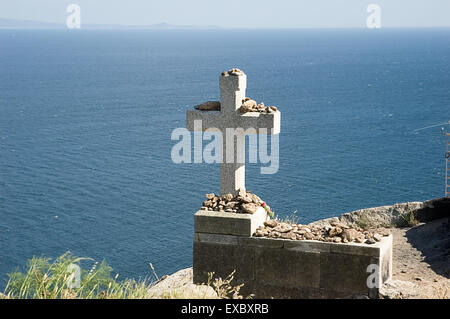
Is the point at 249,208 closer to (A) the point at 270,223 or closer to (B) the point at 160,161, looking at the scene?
(A) the point at 270,223

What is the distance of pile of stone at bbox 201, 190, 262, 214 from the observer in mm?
11909

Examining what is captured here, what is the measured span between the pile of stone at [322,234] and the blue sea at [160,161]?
2180 centimetres

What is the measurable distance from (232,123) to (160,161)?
143 feet

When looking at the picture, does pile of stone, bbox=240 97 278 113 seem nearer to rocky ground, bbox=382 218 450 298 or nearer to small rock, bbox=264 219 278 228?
small rock, bbox=264 219 278 228

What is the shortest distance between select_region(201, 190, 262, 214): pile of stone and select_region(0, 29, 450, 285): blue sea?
21121 mm

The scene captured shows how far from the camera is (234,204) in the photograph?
480 inches

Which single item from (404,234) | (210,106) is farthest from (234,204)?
(404,234)

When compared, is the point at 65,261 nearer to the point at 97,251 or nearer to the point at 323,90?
the point at 97,251

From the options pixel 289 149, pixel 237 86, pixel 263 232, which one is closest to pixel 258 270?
pixel 263 232

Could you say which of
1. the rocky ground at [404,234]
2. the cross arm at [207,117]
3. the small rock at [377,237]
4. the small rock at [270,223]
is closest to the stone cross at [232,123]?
the cross arm at [207,117]

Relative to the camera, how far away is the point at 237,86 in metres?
12.5

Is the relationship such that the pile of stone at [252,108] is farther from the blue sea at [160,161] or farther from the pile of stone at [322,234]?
the blue sea at [160,161]

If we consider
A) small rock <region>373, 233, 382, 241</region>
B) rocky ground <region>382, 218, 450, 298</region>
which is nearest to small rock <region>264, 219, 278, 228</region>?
small rock <region>373, 233, 382, 241</region>

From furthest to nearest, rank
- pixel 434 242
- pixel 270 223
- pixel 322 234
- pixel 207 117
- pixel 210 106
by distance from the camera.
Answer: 1. pixel 434 242
2. pixel 210 106
3. pixel 207 117
4. pixel 270 223
5. pixel 322 234
